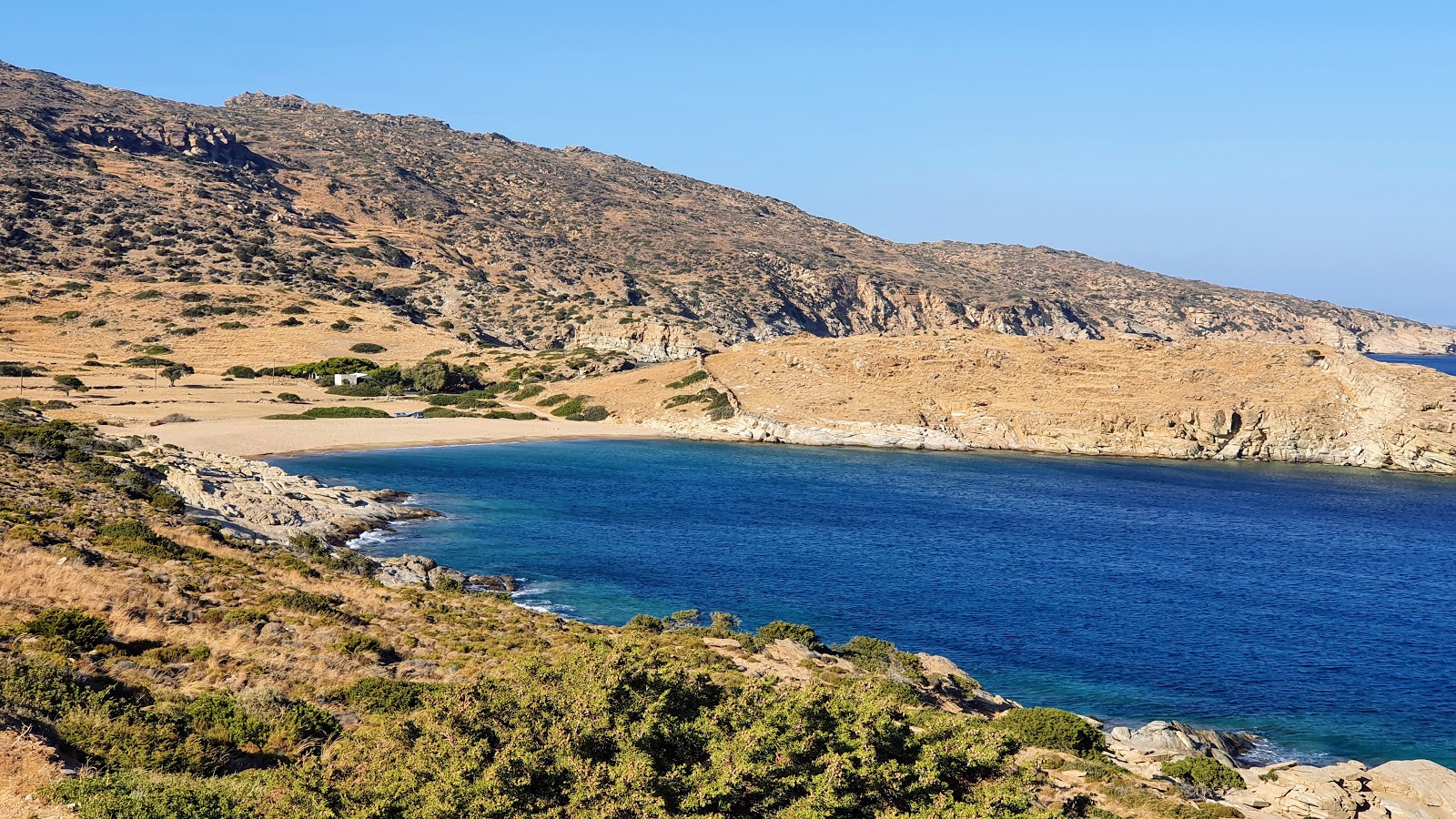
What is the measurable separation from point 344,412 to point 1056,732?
67856 millimetres

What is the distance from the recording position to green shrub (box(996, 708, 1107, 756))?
21500 millimetres

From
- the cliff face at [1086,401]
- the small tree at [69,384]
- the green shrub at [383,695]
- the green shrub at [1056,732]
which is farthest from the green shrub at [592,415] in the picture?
the green shrub at [1056,732]

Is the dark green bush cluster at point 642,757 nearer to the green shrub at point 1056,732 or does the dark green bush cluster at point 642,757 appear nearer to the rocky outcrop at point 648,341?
the green shrub at point 1056,732

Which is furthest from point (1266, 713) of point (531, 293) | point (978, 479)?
point (531, 293)

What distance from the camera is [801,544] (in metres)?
44.4

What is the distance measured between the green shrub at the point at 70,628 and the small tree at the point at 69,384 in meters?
61.2

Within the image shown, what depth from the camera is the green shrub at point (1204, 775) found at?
20250 mm

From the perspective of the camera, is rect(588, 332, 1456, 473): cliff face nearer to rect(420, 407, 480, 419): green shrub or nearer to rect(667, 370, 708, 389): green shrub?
rect(667, 370, 708, 389): green shrub

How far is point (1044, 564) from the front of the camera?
138ft

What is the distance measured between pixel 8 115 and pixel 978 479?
5873 inches

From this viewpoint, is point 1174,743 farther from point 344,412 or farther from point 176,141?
point 176,141

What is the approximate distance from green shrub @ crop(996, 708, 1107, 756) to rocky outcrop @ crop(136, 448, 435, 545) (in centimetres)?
2874

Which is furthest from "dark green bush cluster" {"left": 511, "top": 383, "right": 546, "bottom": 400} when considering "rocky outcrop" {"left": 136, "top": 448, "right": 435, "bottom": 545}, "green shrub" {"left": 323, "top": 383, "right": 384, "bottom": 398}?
"rocky outcrop" {"left": 136, "top": 448, "right": 435, "bottom": 545}

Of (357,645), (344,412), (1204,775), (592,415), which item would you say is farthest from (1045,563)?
(344,412)
